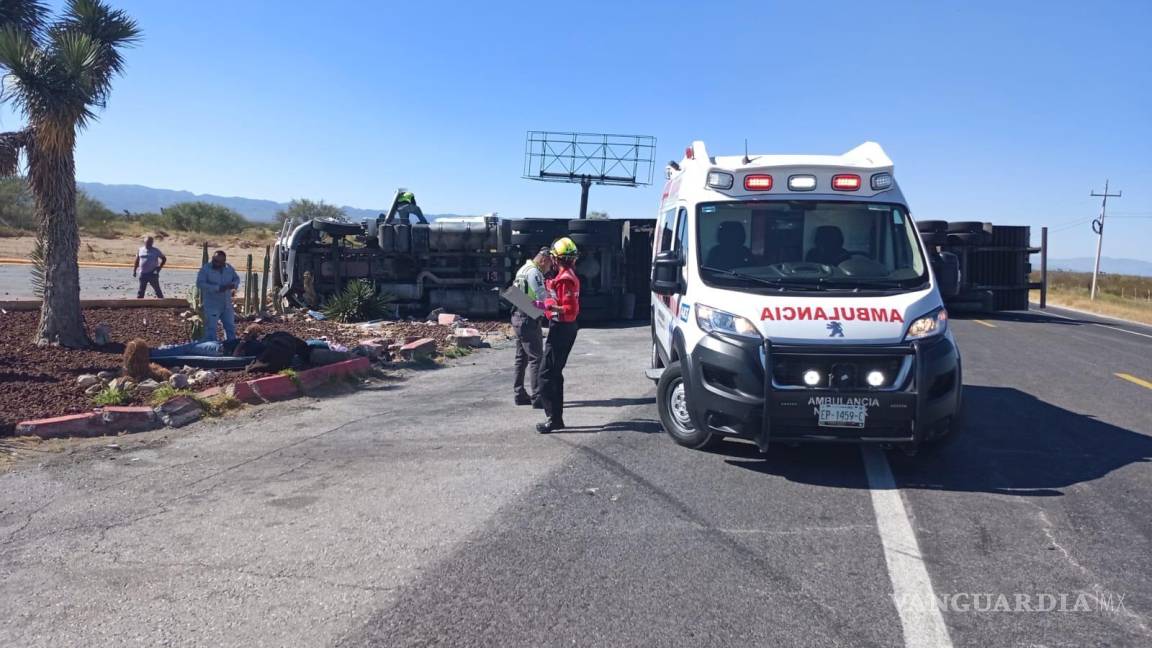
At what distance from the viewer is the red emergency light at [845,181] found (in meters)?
7.58

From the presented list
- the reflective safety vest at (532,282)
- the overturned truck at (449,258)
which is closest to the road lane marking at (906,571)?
the reflective safety vest at (532,282)

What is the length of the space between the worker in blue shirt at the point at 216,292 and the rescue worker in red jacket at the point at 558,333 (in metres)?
5.87

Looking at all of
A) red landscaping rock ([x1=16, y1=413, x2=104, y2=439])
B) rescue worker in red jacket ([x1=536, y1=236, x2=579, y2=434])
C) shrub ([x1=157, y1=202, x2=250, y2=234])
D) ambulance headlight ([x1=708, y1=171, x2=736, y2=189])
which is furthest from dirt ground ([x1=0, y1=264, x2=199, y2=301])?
shrub ([x1=157, y1=202, x2=250, y2=234])

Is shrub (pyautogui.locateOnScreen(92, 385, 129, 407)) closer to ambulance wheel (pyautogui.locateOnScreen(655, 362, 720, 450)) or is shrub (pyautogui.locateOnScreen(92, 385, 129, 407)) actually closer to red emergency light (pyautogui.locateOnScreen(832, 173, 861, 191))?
ambulance wheel (pyautogui.locateOnScreen(655, 362, 720, 450))

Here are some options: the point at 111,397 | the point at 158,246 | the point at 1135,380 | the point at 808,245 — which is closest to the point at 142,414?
the point at 111,397

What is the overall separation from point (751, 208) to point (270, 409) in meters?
5.29

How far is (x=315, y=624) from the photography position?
4.12 m

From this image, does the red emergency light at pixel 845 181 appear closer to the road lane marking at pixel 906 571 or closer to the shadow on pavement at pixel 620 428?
the road lane marking at pixel 906 571

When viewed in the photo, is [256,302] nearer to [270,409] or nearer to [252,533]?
[270,409]

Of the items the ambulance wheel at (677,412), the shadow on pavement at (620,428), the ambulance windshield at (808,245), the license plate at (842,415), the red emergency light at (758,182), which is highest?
the red emergency light at (758,182)

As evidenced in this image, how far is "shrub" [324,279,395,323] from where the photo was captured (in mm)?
18031

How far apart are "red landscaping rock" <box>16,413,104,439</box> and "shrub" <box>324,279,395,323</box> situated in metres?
9.91

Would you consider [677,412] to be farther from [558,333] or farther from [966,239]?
[966,239]

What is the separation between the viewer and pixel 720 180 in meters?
7.73
